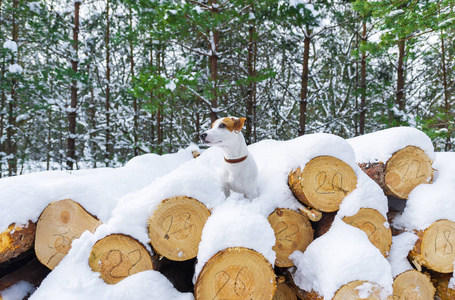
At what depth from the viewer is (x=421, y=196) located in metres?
1.78

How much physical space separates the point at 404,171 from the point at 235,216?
1511mm

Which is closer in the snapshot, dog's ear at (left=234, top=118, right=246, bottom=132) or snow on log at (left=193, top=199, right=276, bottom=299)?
snow on log at (left=193, top=199, right=276, bottom=299)

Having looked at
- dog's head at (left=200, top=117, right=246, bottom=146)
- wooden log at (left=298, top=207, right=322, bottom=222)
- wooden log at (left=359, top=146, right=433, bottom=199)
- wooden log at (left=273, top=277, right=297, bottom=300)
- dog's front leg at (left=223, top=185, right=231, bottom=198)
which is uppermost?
dog's head at (left=200, top=117, right=246, bottom=146)

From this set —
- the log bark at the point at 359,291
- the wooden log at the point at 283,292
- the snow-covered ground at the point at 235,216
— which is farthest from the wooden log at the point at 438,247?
the wooden log at the point at 283,292

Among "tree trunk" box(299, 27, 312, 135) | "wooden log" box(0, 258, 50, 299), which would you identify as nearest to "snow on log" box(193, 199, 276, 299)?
"wooden log" box(0, 258, 50, 299)

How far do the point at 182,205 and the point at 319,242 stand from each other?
36.8 inches

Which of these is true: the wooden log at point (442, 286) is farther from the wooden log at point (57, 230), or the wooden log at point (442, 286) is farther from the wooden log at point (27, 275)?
the wooden log at point (27, 275)

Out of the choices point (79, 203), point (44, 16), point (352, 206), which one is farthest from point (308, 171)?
point (44, 16)

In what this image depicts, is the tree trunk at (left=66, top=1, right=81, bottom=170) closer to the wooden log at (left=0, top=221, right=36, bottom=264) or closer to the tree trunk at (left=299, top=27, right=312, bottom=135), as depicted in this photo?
Answer: the wooden log at (left=0, top=221, right=36, bottom=264)

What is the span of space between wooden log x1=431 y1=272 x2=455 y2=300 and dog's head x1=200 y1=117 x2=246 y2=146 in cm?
185

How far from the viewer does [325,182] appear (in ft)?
5.31

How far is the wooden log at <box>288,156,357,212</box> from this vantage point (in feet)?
5.26

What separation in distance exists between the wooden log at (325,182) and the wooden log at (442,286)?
968 mm

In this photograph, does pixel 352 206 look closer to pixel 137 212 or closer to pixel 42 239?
pixel 137 212
